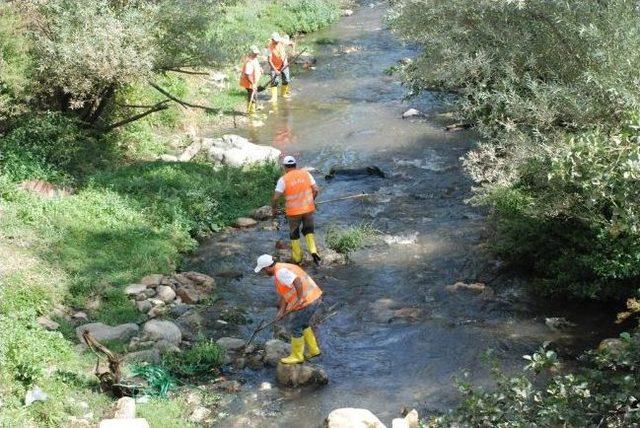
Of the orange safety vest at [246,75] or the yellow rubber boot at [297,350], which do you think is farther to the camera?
the orange safety vest at [246,75]

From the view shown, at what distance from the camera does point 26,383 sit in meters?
8.92

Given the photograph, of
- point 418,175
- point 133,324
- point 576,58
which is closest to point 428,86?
point 418,175

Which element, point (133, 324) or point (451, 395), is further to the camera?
point (133, 324)

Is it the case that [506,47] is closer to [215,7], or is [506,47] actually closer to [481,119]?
[481,119]

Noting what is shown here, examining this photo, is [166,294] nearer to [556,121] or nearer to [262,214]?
[262,214]

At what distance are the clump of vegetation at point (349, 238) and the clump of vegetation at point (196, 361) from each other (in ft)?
14.3

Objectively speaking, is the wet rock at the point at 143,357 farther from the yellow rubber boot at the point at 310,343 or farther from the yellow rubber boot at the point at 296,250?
the yellow rubber boot at the point at 296,250

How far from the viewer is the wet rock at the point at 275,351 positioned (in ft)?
34.9

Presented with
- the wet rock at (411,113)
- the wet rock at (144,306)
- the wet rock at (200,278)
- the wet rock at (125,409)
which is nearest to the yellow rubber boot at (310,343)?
the wet rock at (125,409)

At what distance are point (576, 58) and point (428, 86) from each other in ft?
16.2

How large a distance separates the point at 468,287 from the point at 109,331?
608 centimetres

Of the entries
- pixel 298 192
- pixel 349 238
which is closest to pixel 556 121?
pixel 349 238

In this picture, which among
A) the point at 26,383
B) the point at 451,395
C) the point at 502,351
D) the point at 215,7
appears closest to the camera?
the point at 26,383

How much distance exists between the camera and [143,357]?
33.9ft
